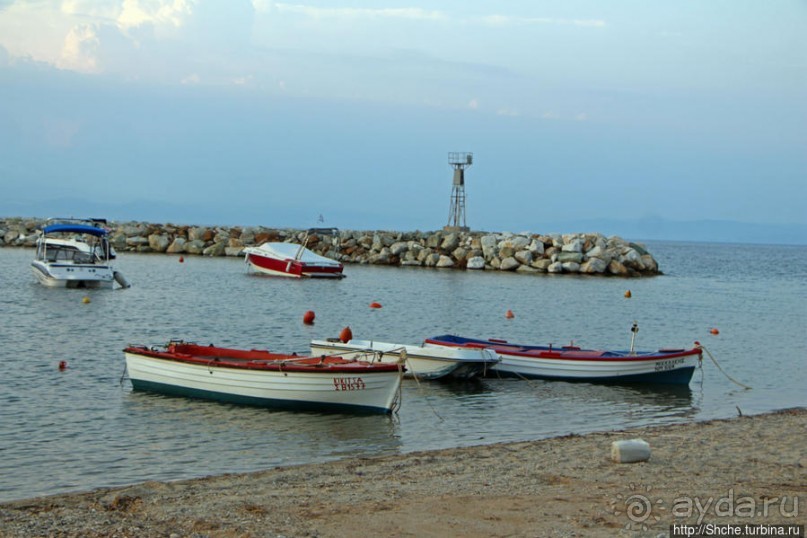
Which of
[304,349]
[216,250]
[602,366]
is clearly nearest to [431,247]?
[216,250]

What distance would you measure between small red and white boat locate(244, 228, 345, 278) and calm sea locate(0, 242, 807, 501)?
1289mm

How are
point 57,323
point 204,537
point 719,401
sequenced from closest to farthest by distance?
point 204,537 → point 719,401 → point 57,323

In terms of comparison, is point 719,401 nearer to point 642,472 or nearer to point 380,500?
point 642,472

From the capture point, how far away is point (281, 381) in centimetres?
1641

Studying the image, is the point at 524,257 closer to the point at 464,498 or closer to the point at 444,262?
the point at 444,262

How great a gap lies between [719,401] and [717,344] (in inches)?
432

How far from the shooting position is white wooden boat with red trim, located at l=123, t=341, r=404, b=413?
16.1 m

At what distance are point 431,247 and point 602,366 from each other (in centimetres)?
4564

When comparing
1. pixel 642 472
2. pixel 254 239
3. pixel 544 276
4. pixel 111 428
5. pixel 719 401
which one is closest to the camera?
pixel 642 472

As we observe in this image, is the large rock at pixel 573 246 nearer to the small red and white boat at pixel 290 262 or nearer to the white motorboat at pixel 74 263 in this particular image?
the small red and white boat at pixel 290 262

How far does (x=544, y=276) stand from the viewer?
58438 mm

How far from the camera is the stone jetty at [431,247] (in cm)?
6097

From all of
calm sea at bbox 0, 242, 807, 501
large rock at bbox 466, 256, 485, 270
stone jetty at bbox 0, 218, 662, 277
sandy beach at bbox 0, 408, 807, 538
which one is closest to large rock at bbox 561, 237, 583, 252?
stone jetty at bbox 0, 218, 662, 277

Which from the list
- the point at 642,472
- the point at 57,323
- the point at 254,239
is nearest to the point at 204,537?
the point at 642,472
